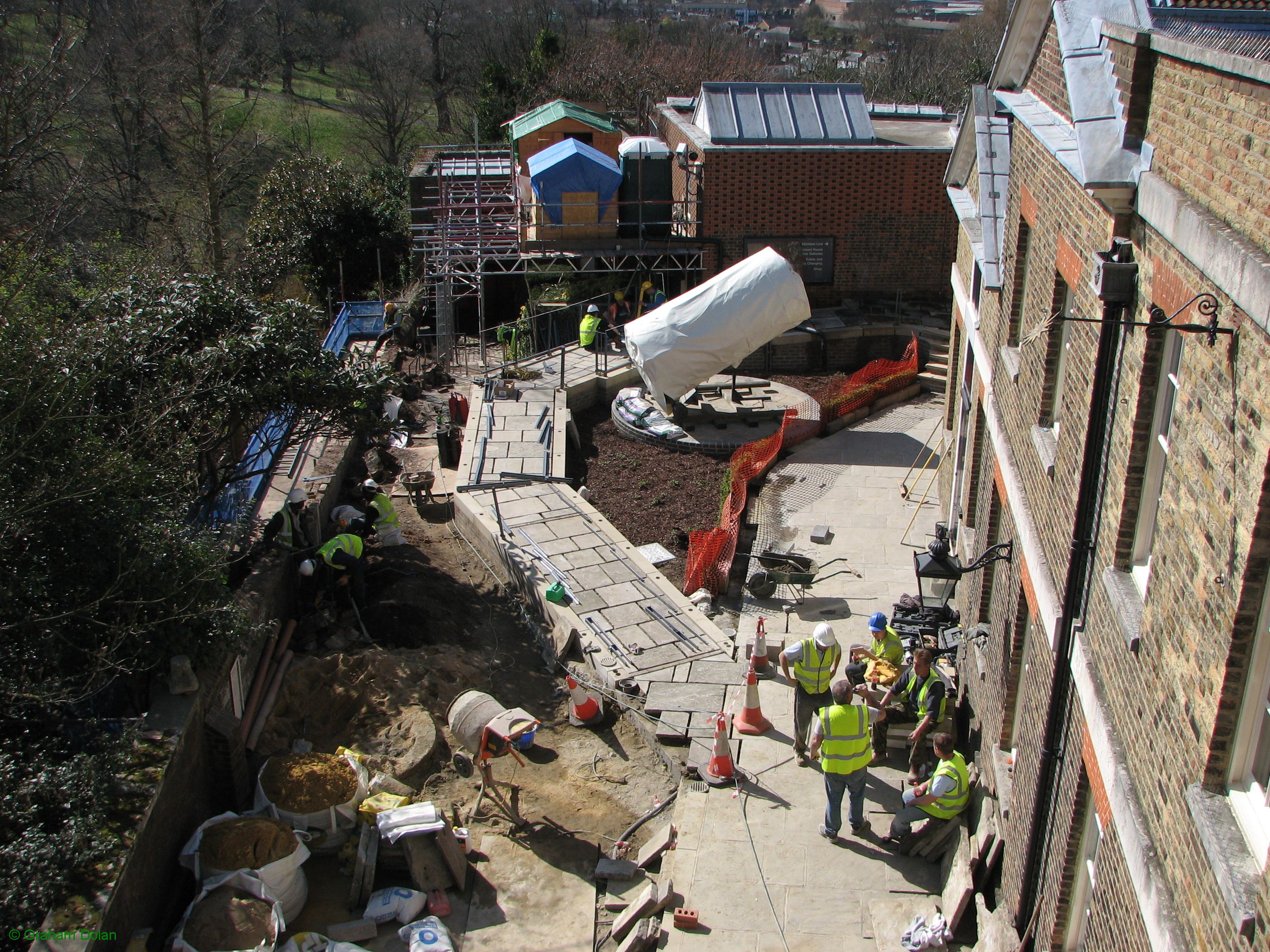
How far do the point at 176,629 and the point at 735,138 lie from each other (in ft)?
66.0

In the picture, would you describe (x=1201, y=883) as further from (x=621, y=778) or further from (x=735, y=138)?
(x=735, y=138)

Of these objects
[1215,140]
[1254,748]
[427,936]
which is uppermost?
[1215,140]

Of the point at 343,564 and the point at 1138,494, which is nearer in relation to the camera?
Result: the point at 1138,494

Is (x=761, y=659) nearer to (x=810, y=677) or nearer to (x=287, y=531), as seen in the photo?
(x=810, y=677)

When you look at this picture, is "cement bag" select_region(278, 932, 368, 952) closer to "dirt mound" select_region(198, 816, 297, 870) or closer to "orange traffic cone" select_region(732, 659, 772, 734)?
"dirt mound" select_region(198, 816, 297, 870)

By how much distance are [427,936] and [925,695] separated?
5.03 meters

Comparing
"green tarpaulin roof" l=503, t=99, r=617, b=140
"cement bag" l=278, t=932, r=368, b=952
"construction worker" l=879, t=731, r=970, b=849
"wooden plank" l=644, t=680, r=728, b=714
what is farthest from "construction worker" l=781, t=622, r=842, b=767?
"green tarpaulin roof" l=503, t=99, r=617, b=140

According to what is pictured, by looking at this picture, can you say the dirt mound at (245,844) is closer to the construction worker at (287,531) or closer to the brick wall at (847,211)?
the construction worker at (287,531)

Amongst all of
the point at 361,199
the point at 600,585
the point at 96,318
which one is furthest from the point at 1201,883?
the point at 361,199

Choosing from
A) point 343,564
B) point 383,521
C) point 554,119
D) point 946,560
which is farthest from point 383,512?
point 554,119

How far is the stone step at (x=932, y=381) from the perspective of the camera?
2255 centimetres

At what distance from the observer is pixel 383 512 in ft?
51.2

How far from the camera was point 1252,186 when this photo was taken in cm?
421

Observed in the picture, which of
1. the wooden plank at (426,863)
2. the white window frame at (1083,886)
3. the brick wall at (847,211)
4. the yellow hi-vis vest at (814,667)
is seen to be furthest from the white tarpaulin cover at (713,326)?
the white window frame at (1083,886)
